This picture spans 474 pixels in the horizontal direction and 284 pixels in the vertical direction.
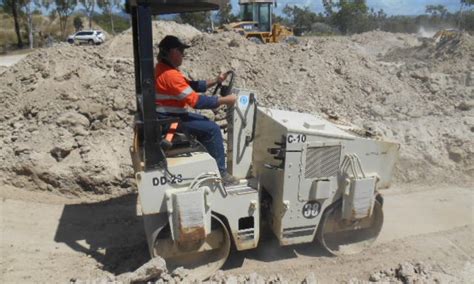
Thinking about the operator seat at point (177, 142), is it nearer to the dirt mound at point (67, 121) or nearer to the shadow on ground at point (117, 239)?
the shadow on ground at point (117, 239)

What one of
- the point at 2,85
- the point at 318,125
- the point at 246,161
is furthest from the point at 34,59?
the point at 318,125

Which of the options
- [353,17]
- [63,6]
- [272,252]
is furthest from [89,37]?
[272,252]

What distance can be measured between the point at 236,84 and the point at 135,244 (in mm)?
4389

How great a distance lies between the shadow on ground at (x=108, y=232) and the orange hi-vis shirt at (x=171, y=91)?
168cm

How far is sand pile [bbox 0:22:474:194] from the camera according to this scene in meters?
6.80

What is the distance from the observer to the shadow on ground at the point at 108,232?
192 inches

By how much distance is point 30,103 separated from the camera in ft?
25.3

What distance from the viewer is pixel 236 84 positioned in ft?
28.9

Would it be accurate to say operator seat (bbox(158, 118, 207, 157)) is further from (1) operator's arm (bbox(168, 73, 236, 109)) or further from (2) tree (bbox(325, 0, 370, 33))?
(2) tree (bbox(325, 0, 370, 33))

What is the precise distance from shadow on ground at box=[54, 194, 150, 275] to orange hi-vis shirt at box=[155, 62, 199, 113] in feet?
5.52

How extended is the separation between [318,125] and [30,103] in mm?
5337

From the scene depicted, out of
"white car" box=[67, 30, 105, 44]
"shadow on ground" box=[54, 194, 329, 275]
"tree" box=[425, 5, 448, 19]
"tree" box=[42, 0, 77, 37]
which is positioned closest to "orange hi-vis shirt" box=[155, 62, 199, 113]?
"shadow on ground" box=[54, 194, 329, 275]

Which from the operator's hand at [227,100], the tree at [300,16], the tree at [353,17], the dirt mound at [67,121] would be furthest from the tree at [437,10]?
the operator's hand at [227,100]

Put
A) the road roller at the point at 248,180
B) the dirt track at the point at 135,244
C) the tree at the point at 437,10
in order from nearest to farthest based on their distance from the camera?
the road roller at the point at 248,180 < the dirt track at the point at 135,244 < the tree at the point at 437,10
